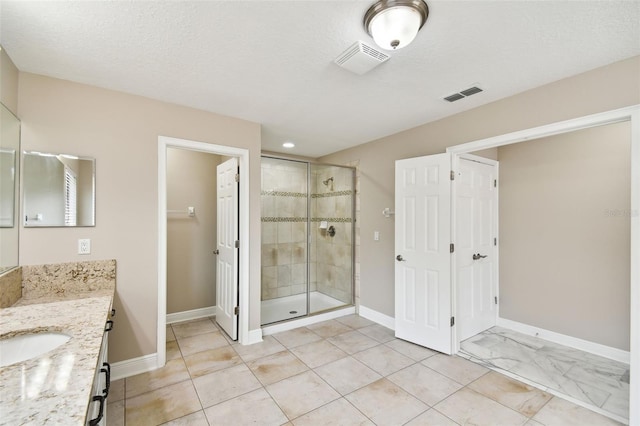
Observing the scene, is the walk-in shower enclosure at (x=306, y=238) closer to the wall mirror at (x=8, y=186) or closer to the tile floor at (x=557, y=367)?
the tile floor at (x=557, y=367)

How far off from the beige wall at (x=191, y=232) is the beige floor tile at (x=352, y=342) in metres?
1.93

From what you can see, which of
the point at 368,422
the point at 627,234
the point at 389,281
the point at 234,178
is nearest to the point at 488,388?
the point at 368,422

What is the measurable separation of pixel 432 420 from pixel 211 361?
2.01 m

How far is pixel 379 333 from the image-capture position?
3.48 m

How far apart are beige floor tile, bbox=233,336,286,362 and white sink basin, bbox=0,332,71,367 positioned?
1.71m

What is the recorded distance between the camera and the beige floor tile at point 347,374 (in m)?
2.38

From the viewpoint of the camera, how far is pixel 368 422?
6.40 feet

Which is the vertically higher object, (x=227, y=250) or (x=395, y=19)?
(x=395, y=19)

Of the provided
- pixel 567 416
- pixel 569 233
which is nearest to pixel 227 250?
pixel 567 416

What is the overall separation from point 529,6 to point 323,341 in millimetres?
3297

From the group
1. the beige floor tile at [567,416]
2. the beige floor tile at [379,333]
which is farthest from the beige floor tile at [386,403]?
the beige floor tile at [379,333]

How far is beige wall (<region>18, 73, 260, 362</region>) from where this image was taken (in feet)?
7.13

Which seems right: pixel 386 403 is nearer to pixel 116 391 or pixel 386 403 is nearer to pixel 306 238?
pixel 116 391

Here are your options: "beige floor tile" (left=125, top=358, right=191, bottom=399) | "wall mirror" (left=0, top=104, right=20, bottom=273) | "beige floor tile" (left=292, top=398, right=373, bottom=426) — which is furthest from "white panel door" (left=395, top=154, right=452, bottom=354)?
"wall mirror" (left=0, top=104, right=20, bottom=273)
